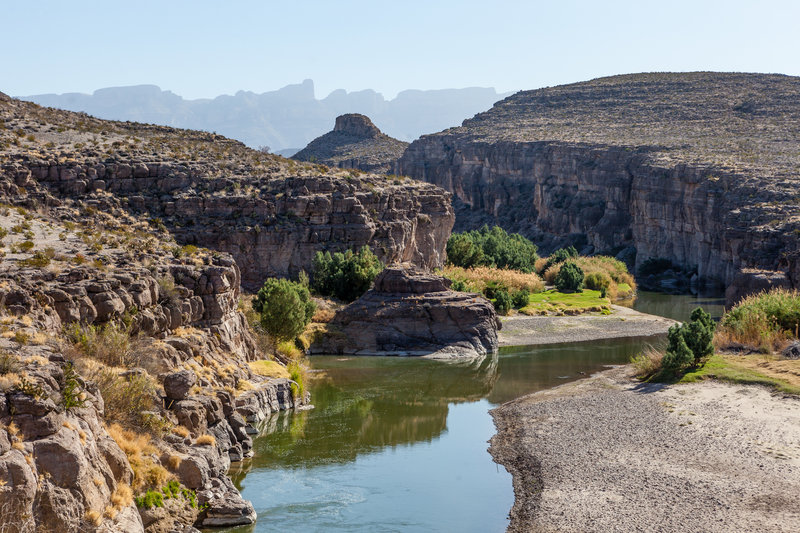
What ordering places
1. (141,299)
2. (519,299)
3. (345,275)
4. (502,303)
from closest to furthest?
(141,299), (345,275), (502,303), (519,299)

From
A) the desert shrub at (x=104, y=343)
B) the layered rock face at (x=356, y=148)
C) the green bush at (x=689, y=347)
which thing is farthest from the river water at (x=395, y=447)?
the layered rock face at (x=356, y=148)

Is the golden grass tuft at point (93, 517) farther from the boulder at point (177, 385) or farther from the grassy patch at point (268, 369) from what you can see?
the grassy patch at point (268, 369)

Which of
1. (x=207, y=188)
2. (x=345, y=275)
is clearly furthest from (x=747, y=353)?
(x=207, y=188)

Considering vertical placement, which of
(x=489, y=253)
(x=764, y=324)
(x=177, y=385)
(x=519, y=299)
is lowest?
(x=519, y=299)

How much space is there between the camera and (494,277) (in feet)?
290

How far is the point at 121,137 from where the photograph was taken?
79.1 meters

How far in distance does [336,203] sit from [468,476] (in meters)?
46.9

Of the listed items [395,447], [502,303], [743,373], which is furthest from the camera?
[502,303]

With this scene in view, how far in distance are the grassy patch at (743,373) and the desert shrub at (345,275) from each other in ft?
92.6

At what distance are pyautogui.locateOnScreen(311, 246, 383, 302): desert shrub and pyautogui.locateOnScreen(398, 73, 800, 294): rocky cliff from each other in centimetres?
3536

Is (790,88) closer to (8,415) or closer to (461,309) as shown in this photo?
(461,309)

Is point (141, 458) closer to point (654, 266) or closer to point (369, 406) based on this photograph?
point (369, 406)

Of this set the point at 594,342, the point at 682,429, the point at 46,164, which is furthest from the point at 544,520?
the point at 46,164

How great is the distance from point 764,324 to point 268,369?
28.1 meters
